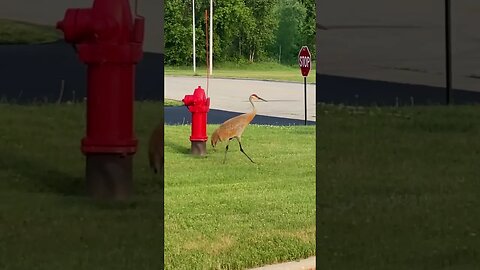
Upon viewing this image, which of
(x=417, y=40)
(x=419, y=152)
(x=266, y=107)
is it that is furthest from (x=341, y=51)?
(x=419, y=152)

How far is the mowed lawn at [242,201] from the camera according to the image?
3162mm

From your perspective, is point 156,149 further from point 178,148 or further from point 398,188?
point 398,188

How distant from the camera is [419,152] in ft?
16.2

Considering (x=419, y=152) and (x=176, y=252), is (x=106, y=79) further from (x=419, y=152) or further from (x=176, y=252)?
(x=419, y=152)

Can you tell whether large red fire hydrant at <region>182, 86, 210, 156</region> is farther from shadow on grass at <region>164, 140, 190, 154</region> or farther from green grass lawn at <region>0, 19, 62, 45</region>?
green grass lawn at <region>0, 19, 62, 45</region>

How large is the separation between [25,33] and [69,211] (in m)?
0.74

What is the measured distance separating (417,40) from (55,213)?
2241 millimetres

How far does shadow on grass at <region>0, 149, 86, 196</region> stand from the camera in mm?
2867

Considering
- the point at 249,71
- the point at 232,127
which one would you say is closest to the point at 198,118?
the point at 232,127

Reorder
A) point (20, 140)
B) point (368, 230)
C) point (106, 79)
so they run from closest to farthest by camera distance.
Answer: point (106, 79)
point (368, 230)
point (20, 140)

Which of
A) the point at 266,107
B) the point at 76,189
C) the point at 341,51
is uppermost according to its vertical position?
the point at 341,51

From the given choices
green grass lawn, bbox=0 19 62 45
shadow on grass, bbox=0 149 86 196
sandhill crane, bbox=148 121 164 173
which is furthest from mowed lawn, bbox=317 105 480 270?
green grass lawn, bbox=0 19 62 45

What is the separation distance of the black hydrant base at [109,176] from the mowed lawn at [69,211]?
0.06 metres

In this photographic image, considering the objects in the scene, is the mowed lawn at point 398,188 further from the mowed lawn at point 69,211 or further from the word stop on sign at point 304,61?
the mowed lawn at point 69,211
